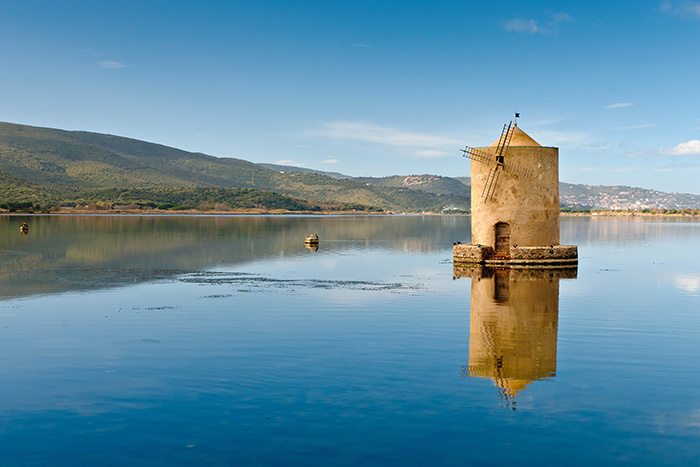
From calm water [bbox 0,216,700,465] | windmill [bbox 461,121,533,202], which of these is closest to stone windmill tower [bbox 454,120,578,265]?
windmill [bbox 461,121,533,202]

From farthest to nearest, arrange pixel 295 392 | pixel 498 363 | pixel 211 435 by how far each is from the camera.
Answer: pixel 498 363, pixel 295 392, pixel 211 435

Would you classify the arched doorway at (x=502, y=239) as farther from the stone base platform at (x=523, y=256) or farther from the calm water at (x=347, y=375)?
the calm water at (x=347, y=375)

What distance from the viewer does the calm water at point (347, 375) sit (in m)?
7.27

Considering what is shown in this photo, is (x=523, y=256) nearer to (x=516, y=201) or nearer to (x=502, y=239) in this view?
(x=502, y=239)

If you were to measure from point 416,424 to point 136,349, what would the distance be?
648 cm

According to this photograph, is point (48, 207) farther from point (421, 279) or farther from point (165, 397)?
point (165, 397)

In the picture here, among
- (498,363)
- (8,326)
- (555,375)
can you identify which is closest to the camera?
(555,375)

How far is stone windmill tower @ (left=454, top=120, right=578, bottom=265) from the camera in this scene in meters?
28.0

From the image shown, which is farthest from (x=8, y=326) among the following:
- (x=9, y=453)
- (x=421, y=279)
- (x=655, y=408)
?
(x=421, y=279)

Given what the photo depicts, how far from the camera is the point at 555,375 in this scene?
10.2m

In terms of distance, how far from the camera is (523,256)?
2841cm

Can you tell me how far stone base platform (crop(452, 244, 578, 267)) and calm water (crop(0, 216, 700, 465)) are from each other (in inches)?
250

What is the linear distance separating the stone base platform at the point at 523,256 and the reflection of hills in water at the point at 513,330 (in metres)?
3.12

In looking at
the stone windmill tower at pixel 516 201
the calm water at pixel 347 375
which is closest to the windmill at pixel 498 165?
the stone windmill tower at pixel 516 201
